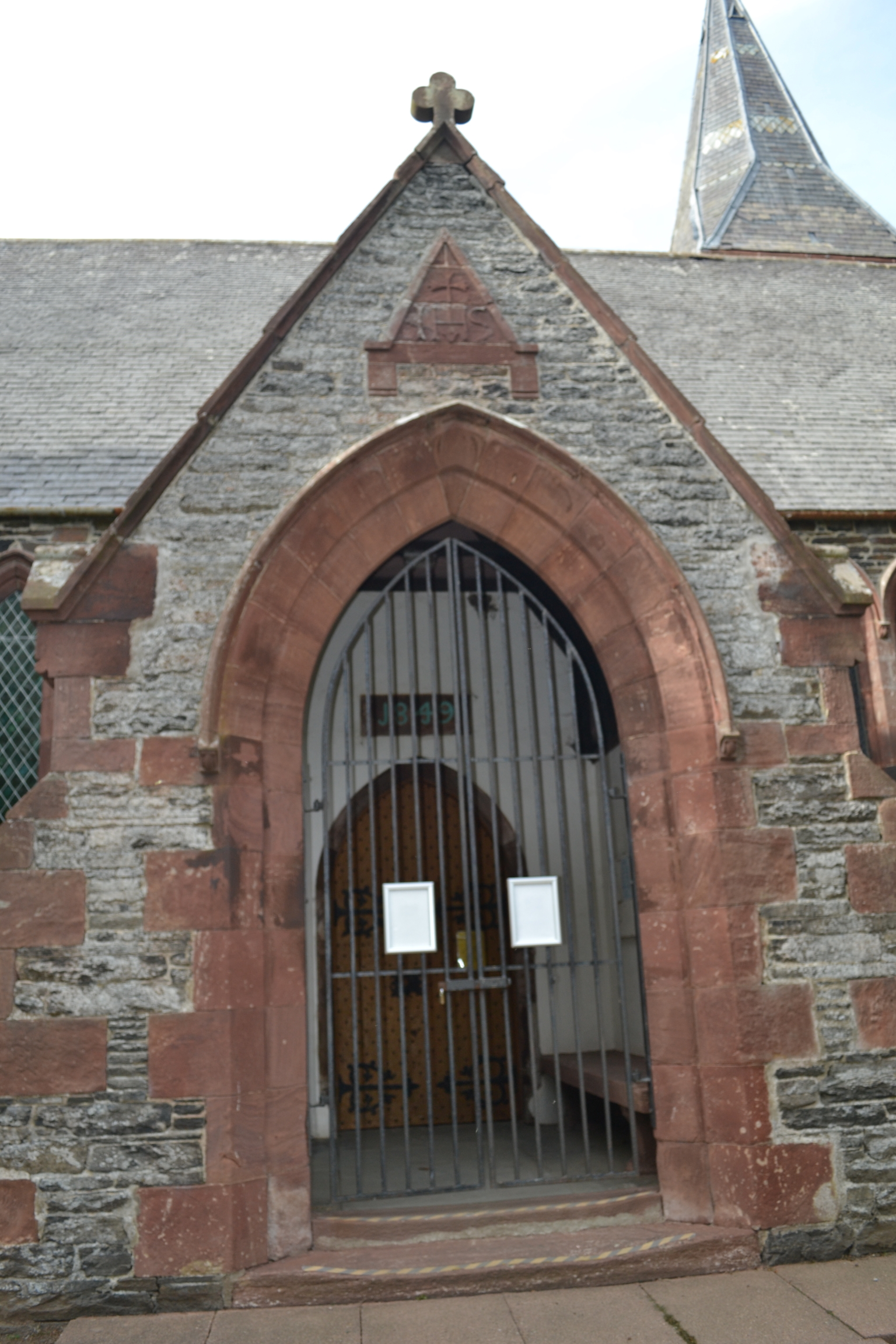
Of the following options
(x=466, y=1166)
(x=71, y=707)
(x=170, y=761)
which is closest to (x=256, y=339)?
(x=71, y=707)

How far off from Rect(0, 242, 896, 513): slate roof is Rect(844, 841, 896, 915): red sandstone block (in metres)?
3.58

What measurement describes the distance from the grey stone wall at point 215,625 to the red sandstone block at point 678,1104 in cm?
40

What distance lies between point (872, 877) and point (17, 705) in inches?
226

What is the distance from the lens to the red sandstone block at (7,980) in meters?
4.61

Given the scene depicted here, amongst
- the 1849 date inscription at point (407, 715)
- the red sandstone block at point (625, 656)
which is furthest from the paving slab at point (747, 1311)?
the 1849 date inscription at point (407, 715)

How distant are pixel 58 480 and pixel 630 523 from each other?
→ 450 centimetres

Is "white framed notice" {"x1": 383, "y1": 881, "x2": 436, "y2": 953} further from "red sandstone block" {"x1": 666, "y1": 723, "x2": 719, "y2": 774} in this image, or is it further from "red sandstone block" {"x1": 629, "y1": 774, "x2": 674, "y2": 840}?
"red sandstone block" {"x1": 666, "y1": 723, "x2": 719, "y2": 774}

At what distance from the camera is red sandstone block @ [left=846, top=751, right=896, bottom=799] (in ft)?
17.2

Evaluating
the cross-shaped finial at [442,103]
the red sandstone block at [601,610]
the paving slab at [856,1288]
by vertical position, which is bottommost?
the paving slab at [856,1288]

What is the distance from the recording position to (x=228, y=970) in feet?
15.4

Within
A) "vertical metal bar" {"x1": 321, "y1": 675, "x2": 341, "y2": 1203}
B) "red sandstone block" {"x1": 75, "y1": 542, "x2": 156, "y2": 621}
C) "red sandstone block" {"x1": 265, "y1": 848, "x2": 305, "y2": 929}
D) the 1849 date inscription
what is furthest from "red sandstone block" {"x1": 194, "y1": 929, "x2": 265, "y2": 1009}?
the 1849 date inscription

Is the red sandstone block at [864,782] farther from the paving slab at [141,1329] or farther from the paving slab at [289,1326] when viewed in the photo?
the paving slab at [141,1329]

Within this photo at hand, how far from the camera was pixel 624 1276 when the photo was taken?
4535mm

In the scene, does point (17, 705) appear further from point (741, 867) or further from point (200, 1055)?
point (741, 867)
